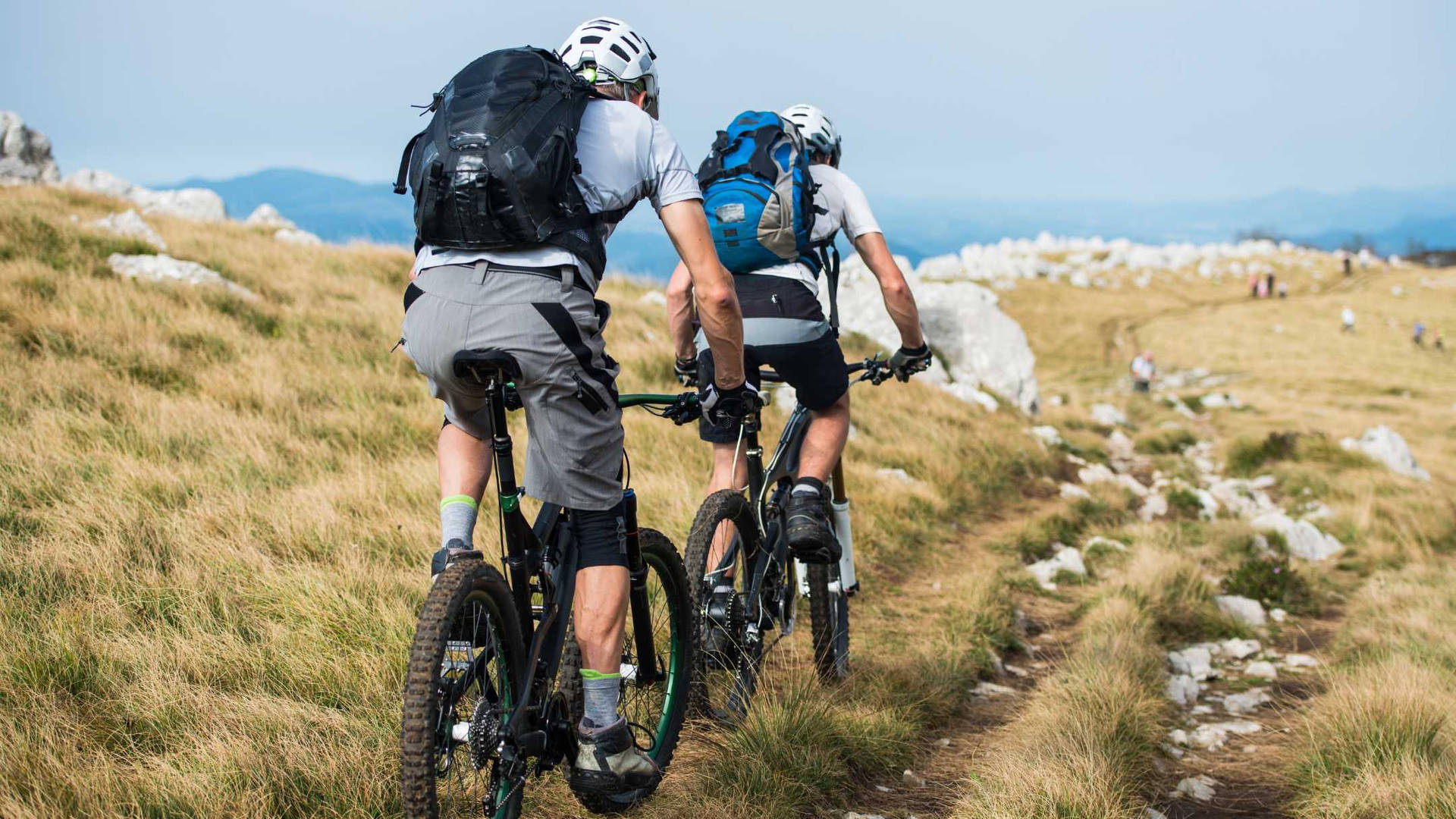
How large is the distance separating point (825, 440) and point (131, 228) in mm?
11891

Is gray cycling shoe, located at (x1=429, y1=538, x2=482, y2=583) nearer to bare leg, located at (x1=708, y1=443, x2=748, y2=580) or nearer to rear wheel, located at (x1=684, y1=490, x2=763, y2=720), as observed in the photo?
rear wheel, located at (x1=684, y1=490, x2=763, y2=720)

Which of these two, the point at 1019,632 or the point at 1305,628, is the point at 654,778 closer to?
the point at 1019,632

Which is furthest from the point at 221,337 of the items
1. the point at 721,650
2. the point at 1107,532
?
the point at 1107,532

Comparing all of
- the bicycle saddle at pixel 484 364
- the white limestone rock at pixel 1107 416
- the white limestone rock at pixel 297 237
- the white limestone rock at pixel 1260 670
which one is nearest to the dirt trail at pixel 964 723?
the white limestone rock at pixel 1260 670

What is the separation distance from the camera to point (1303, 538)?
1013 centimetres

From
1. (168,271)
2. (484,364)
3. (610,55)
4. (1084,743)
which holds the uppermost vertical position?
(610,55)

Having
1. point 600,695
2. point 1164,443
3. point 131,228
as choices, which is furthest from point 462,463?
point 1164,443

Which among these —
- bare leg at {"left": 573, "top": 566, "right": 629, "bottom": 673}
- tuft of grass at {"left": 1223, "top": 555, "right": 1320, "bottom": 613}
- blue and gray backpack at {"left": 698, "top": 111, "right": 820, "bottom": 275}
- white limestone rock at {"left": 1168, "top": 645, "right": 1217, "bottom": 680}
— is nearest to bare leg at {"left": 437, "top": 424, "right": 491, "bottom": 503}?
bare leg at {"left": 573, "top": 566, "right": 629, "bottom": 673}

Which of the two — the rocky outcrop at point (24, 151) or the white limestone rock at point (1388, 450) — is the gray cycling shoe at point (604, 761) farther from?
the rocky outcrop at point (24, 151)

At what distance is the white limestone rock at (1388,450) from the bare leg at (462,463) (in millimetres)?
16637

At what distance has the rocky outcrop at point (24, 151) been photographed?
77.8ft

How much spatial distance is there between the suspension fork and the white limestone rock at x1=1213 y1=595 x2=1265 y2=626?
5595 mm

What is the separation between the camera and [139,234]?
12.2 metres

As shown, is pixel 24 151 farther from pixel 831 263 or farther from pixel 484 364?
pixel 484 364
